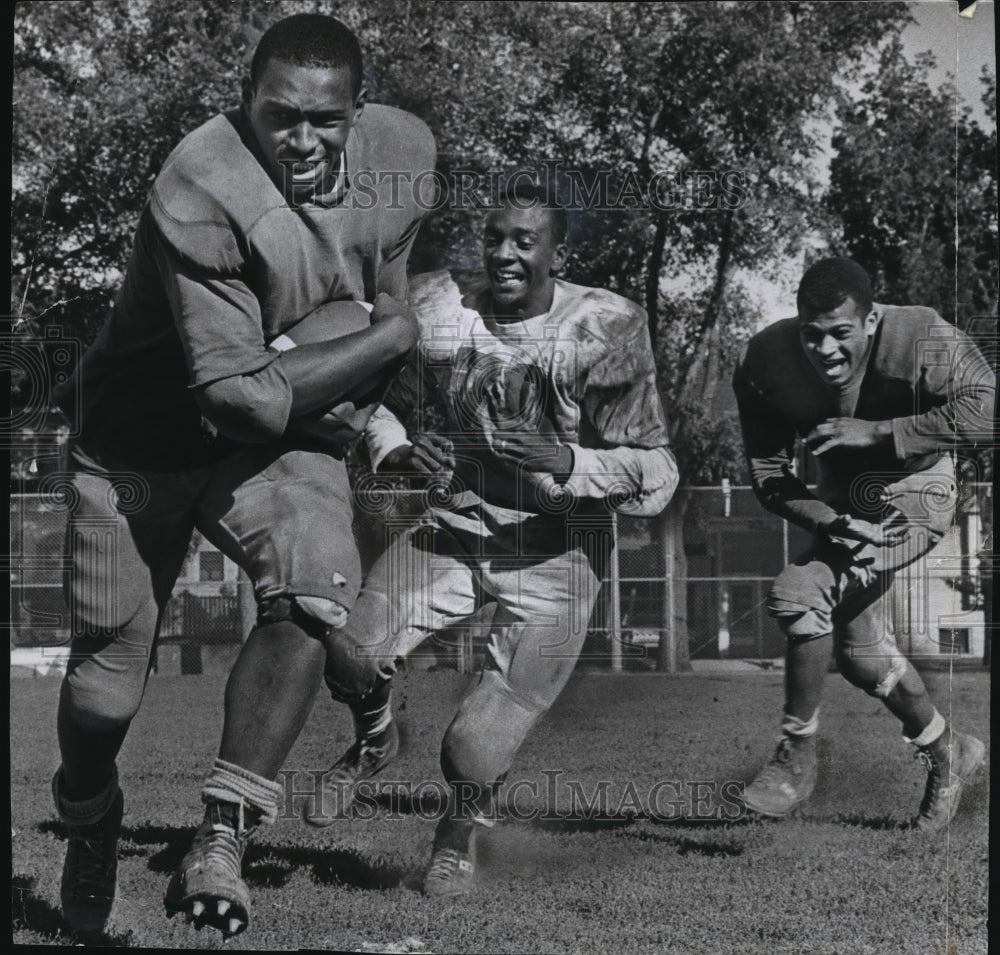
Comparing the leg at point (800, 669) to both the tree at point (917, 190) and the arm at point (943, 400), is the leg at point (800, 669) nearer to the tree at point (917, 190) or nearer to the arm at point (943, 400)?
the arm at point (943, 400)

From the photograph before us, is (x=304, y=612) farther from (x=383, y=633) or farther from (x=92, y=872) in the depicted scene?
(x=92, y=872)

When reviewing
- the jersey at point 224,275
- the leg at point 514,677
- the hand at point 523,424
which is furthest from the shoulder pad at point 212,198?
the leg at point 514,677

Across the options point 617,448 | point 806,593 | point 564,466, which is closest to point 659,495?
point 617,448

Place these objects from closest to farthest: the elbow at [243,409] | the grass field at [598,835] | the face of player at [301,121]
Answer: the elbow at [243,409] → the face of player at [301,121] → the grass field at [598,835]

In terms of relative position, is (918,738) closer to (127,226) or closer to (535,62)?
(535,62)

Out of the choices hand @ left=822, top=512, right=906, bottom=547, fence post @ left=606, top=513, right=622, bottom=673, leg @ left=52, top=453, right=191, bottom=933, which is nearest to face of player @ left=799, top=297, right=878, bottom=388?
hand @ left=822, top=512, right=906, bottom=547

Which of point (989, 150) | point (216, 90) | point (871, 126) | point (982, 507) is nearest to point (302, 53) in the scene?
point (216, 90)

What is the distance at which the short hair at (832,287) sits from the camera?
16.3 feet

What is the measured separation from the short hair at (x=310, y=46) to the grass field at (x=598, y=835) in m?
2.09

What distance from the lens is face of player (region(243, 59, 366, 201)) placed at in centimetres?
471

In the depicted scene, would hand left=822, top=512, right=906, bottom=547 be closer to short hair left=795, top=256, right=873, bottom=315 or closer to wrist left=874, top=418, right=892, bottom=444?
wrist left=874, top=418, right=892, bottom=444

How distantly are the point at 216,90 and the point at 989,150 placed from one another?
108 inches

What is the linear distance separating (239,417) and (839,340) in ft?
6.81

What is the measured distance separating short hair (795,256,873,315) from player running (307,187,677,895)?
65 centimetres
